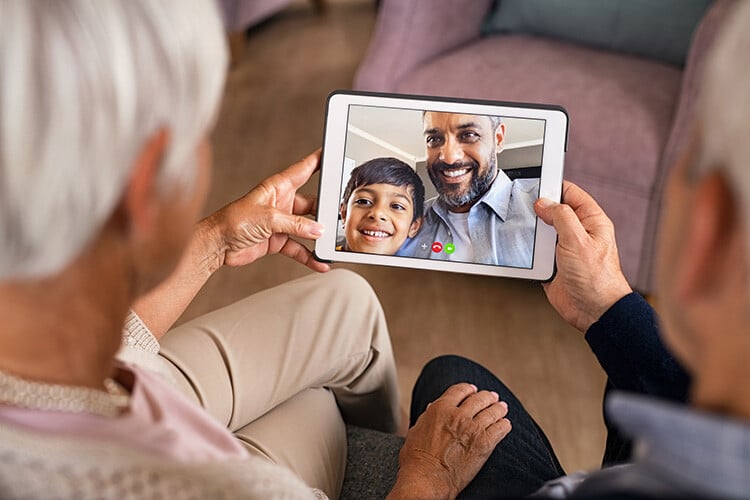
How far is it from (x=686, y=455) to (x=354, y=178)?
75 centimetres

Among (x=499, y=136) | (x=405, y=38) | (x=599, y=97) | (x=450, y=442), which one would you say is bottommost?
(x=450, y=442)

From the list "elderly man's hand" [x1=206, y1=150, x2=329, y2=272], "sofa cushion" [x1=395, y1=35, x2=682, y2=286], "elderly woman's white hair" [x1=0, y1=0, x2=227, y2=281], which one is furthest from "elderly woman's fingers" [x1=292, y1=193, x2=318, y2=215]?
"elderly woman's white hair" [x1=0, y1=0, x2=227, y2=281]

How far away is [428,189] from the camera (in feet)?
3.81

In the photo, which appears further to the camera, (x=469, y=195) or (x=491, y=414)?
(x=469, y=195)

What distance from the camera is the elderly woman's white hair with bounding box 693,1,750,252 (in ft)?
1.49

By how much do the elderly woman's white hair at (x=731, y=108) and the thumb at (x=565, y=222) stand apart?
555 millimetres

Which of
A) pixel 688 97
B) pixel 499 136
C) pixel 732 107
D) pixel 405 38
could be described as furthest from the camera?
pixel 405 38

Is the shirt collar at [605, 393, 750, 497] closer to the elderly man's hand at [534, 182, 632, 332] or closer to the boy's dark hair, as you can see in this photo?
the elderly man's hand at [534, 182, 632, 332]

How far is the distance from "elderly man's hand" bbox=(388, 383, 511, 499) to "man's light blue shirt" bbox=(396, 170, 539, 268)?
0.19m

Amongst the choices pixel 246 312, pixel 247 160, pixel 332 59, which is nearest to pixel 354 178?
pixel 246 312

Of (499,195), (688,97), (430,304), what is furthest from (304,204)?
(688,97)

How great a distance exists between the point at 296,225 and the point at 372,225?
0.11m

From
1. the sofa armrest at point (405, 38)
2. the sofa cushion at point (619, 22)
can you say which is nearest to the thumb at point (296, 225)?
the sofa armrest at point (405, 38)

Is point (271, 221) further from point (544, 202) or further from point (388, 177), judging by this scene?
point (544, 202)
